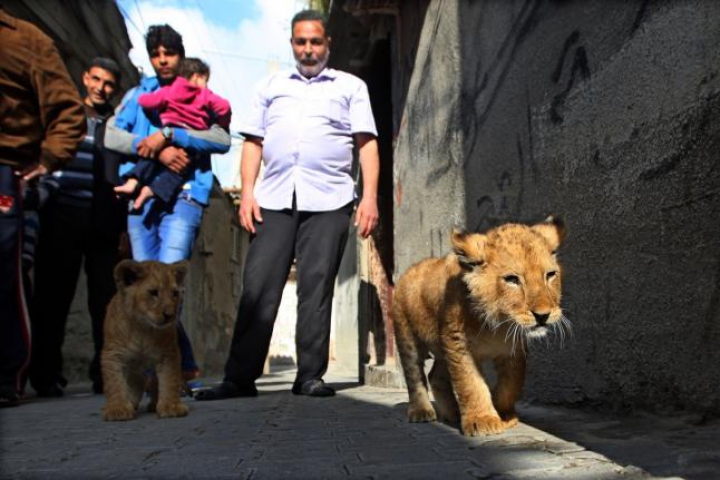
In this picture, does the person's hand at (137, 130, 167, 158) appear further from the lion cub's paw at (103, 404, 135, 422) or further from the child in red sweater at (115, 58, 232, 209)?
the lion cub's paw at (103, 404, 135, 422)

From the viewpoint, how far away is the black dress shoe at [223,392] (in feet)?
14.8

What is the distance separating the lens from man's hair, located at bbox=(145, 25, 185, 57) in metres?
4.97

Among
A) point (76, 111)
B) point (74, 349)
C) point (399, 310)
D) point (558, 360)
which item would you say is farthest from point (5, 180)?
point (74, 349)

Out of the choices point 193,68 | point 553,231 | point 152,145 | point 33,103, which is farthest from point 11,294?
point 553,231

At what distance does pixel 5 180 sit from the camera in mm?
3945

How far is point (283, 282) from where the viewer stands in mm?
4781

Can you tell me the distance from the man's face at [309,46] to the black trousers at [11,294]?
6.71 feet

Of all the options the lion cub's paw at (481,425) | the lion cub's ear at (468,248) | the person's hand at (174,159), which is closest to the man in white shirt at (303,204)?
the person's hand at (174,159)

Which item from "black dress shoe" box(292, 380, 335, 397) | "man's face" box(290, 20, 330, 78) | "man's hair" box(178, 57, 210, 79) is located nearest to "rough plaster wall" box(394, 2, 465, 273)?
"man's face" box(290, 20, 330, 78)

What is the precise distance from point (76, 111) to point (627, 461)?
3586 millimetres

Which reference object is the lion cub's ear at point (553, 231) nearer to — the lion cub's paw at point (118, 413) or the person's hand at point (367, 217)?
the person's hand at point (367, 217)

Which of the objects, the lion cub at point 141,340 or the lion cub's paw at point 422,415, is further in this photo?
the lion cub at point 141,340

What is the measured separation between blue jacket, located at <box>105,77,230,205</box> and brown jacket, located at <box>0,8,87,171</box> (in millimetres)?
854

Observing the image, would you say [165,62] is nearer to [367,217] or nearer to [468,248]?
[367,217]
